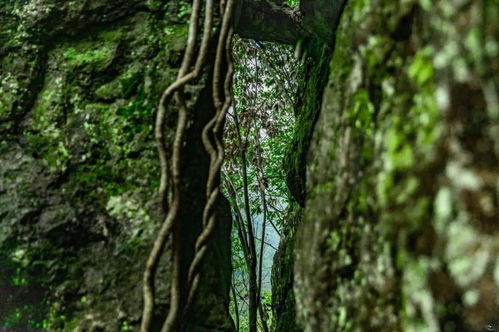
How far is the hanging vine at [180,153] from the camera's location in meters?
1.73

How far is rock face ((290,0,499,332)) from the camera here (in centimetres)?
92

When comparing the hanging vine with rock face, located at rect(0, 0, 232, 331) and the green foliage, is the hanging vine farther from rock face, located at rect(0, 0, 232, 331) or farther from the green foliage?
the green foliage

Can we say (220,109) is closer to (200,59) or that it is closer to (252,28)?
(200,59)

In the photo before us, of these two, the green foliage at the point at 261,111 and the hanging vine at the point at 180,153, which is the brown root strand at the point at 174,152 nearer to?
the hanging vine at the point at 180,153

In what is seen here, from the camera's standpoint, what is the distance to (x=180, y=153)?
1.88m

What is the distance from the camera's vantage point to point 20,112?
2074 mm

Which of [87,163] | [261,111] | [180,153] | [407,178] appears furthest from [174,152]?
[261,111]

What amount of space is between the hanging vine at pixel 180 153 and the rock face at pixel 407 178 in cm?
50

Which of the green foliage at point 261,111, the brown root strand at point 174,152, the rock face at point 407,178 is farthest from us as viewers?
the green foliage at point 261,111

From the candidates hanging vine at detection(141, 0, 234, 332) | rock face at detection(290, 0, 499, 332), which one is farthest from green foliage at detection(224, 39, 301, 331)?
rock face at detection(290, 0, 499, 332)

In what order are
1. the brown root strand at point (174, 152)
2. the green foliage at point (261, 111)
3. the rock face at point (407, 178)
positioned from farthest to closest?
the green foliage at point (261, 111) → the brown root strand at point (174, 152) → the rock face at point (407, 178)

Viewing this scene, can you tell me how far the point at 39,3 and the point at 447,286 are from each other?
220cm

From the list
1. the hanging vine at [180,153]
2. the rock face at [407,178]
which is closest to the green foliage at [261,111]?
the hanging vine at [180,153]

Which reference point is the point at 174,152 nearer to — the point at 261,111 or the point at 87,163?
the point at 87,163
